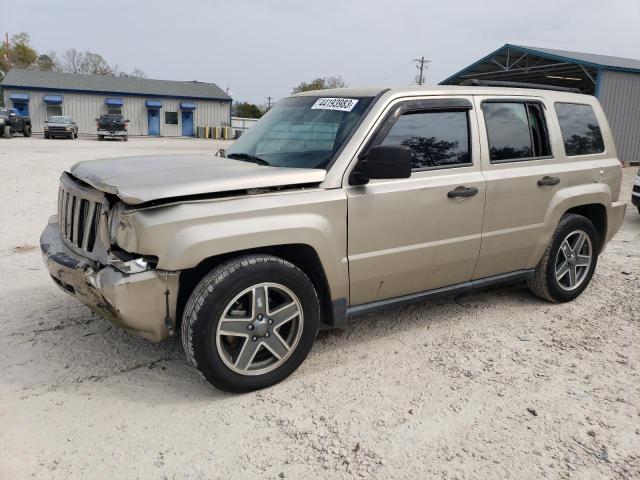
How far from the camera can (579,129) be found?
493 centimetres

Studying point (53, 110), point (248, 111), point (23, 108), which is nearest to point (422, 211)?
point (53, 110)

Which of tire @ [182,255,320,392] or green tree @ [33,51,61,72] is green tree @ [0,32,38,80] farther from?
tire @ [182,255,320,392]

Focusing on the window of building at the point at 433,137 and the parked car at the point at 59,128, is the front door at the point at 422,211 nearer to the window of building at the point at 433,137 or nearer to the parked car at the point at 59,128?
the window of building at the point at 433,137

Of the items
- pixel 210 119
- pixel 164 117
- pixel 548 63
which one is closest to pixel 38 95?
pixel 164 117

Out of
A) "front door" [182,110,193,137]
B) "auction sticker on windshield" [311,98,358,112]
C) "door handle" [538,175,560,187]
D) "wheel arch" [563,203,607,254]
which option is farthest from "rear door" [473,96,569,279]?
"front door" [182,110,193,137]

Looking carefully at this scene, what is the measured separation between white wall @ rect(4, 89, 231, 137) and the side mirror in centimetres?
4543

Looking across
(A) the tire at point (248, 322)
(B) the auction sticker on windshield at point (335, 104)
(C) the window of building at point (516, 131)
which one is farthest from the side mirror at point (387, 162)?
(C) the window of building at point (516, 131)

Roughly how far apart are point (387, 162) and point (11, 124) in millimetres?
33349

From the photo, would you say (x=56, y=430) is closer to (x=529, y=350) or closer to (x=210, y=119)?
(x=529, y=350)

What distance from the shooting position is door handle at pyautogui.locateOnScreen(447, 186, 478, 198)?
392 cm

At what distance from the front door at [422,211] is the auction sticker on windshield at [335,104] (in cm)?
31

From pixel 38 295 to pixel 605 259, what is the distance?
6.25m

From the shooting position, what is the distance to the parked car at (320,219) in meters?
3.04

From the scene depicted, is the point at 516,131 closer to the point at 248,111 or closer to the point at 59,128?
the point at 59,128
